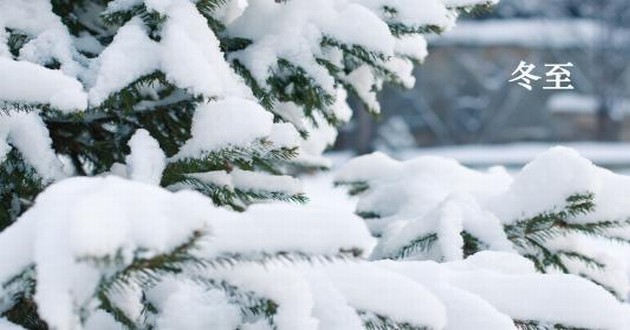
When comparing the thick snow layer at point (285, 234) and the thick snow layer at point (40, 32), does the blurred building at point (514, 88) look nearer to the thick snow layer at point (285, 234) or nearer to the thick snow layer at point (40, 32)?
the thick snow layer at point (40, 32)

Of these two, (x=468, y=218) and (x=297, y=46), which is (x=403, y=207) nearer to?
(x=468, y=218)

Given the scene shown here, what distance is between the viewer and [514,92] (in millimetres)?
17859

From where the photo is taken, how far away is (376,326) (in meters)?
1.35

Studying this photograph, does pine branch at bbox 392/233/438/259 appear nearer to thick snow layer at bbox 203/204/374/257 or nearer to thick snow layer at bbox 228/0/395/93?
thick snow layer at bbox 228/0/395/93

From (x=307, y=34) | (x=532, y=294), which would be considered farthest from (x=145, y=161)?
(x=532, y=294)

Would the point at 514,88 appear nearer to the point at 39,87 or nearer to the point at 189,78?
the point at 189,78

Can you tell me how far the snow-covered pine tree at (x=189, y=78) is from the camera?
1522mm

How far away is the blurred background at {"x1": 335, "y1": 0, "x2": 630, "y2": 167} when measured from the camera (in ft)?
55.3

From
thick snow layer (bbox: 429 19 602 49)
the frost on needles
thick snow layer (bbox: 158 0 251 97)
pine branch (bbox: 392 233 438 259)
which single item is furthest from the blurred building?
thick snow layer (bbox: 158 0 251 97)

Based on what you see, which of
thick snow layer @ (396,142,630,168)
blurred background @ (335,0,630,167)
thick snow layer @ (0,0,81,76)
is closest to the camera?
thick snow layer @ (0,0,81,76)

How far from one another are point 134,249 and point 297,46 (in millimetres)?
958

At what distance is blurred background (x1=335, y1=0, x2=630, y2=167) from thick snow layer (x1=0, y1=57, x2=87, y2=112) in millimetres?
15088

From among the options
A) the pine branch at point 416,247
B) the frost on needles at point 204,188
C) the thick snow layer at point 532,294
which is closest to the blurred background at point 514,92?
the pine branch at point 416,247

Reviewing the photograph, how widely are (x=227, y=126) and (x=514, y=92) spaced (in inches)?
667
